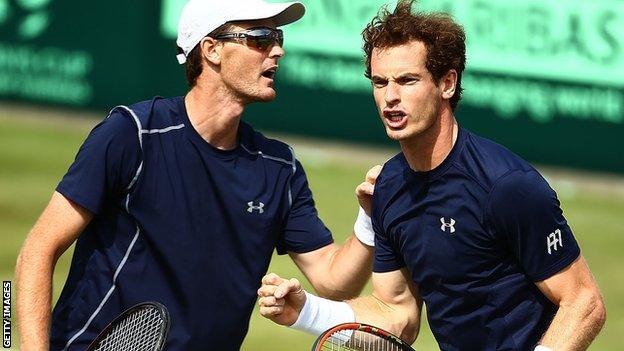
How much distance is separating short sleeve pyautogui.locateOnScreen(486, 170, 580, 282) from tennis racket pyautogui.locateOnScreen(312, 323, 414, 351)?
653mm

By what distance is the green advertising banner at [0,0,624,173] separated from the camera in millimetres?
14586

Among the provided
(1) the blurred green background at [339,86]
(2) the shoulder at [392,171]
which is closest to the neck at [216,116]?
(2) the shoulder at [392,171]

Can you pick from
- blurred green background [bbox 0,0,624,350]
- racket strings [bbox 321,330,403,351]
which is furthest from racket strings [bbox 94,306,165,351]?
blurred green background [bbox 0,0,624,350]

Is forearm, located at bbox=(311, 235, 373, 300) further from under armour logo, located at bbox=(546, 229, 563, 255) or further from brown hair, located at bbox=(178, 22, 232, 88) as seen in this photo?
under armour logo, located at bbox=(546, 229, 563, 255)

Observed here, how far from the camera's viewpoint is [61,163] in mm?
14242

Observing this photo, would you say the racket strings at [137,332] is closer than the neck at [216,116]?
Yes

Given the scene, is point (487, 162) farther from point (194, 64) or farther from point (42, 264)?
point (42, 264)

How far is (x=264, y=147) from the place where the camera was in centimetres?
623

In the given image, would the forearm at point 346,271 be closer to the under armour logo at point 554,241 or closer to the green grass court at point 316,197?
the under armour logo at point 554,241

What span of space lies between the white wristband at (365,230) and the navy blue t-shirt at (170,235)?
1.31ft

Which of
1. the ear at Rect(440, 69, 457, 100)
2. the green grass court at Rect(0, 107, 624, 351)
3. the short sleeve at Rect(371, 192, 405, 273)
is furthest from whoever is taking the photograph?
the green grass court at Rect(0, 107, 624, 351)

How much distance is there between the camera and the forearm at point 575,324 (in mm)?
5105

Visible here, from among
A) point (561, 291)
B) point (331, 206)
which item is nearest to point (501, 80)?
point (331, 206)

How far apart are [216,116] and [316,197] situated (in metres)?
7.56
